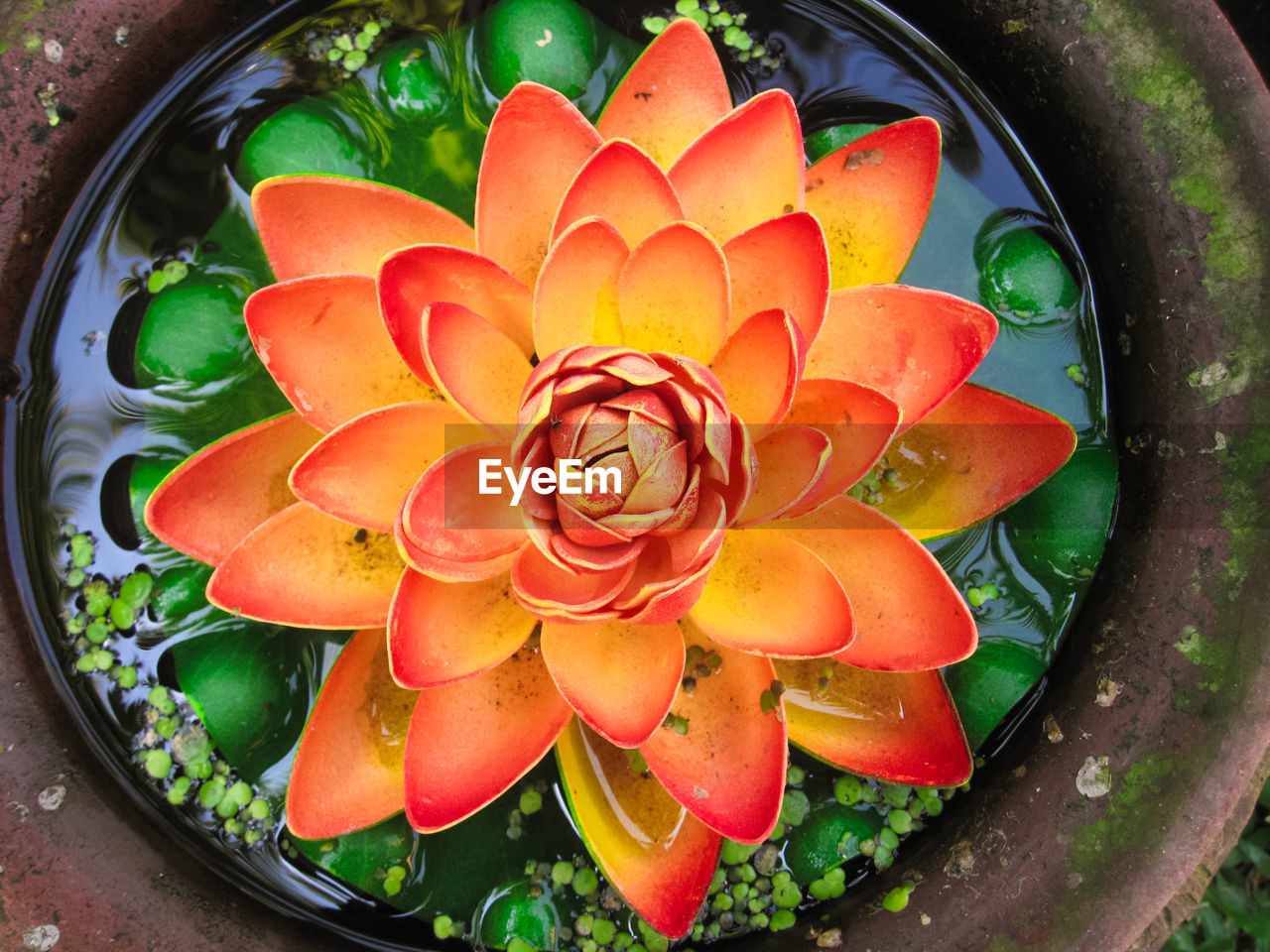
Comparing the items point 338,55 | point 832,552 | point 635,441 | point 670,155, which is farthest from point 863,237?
point 338,55

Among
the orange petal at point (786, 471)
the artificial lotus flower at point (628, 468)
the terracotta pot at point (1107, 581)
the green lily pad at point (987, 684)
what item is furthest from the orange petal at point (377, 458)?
the green lily pad at point (987, 684)

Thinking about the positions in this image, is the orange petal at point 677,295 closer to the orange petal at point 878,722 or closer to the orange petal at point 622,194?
the orange petal at point 622,194

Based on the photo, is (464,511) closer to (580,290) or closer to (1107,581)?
(580,290)

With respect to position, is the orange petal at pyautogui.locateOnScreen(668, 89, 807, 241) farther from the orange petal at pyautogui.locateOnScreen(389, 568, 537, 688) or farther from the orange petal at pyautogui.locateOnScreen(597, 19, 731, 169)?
the orange petal at pyautogui.locateOnScreen(389, 568, 537, 688)

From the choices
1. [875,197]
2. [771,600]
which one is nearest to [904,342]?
[875,197]

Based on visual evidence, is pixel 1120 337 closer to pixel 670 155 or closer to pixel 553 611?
pixel 670 155

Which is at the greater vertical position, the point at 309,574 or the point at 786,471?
the point at 786,471
